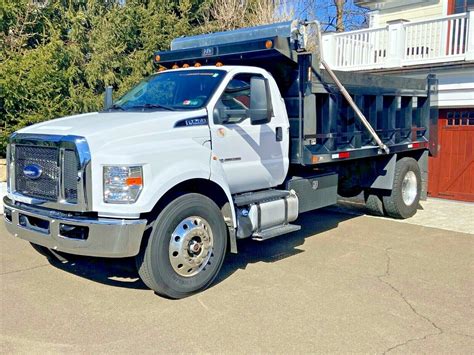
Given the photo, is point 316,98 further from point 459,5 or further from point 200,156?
point 459,5

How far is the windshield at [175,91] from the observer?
228 inches

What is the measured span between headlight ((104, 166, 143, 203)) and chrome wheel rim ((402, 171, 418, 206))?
6256 mm

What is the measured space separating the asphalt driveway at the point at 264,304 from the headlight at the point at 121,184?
1079 millimetres

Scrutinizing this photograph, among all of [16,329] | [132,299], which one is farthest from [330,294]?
[16,329]

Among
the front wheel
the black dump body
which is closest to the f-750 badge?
the black dump body

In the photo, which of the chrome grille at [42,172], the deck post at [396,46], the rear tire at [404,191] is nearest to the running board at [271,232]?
the chrome grille at [42,172]

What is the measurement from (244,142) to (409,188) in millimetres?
4889

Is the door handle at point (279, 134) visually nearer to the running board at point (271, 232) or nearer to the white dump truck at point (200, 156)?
the white dump truck at point (200, 156)

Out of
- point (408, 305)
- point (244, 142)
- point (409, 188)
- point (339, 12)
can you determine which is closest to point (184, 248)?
point (244, 142)

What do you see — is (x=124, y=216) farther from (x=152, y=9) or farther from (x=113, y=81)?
(x=152, y=9)

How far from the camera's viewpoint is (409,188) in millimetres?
9617

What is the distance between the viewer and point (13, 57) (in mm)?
12992

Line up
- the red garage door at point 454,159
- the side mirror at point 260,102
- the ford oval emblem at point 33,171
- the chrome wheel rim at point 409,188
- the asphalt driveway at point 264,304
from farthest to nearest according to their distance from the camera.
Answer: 1. the red garage door at point 454,159
2. the chrome wheel rim at point 409,188
3. the side mirror at point 260,102
4. the ford oval emblem at point 33,171
5. the asphalt driveway at point 264,304

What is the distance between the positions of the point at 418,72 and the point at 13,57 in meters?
10.2
